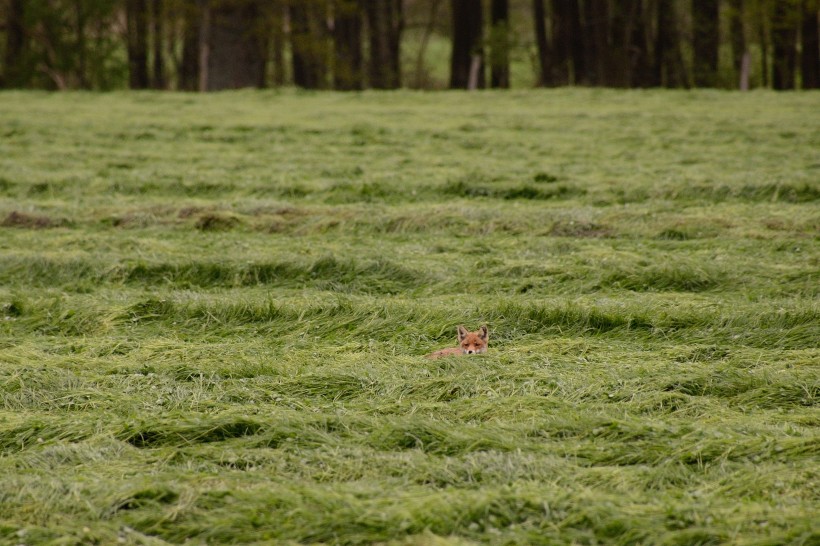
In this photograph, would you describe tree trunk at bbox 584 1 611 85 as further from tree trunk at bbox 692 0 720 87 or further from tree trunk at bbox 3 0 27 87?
tree trunk at bbox 3 0 27 87

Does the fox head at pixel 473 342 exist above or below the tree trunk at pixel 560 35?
below

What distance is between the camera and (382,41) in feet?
119

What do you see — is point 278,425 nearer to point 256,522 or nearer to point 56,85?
point 256,522

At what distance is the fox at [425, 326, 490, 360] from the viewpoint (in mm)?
6270

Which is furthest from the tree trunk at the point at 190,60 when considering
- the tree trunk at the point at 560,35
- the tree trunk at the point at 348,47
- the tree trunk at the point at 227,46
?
the tree trunk at the point at 560,35

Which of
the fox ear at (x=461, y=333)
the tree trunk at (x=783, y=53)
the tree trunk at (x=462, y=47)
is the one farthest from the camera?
the tree trunk at (x=462, y=47)

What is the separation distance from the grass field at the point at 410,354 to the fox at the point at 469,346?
9cm

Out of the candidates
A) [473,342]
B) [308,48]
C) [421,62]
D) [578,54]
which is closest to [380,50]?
[308,48]

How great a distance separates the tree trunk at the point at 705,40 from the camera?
35000 millimetres

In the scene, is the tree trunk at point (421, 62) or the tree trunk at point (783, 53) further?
the tree trunk at point (421, 62)

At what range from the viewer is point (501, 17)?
120 feet

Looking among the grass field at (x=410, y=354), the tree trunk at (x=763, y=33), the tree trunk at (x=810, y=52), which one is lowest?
the grass field at (x=410, y=354)

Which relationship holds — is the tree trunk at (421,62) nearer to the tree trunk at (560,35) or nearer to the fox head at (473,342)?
the tree trunk at (560,35)

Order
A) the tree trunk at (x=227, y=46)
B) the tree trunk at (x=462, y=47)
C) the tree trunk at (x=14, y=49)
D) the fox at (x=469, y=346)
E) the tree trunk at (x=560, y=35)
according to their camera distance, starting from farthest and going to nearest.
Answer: the tree trunk at (x=14, y=49) < the tree trunk at (x=560, y=35) < the tree trunk at (x=462, y=47) < the tree trunk at (x=227, y=46) < the fox at (x=469, y=346)
